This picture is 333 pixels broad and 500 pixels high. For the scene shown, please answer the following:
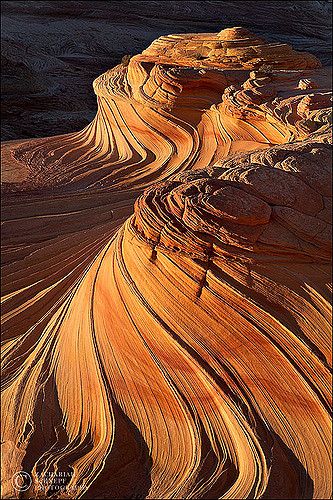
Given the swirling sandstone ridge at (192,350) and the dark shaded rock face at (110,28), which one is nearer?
the swirling sandstone ridge at (192,350)

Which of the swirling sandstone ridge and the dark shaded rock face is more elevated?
the dark shaded rock face

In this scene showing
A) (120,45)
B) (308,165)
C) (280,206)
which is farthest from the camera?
(120,45)

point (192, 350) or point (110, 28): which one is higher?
point (110, 28)

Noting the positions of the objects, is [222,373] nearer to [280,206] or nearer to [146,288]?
[146,288]

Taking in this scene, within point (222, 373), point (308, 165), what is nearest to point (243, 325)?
point (222, 373)

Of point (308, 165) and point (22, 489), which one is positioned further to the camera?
point (308, 165)

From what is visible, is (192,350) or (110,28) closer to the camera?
(192,350)

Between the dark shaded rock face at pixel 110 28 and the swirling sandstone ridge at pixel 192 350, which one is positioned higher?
the dark shaded rock face at pixel 110 28

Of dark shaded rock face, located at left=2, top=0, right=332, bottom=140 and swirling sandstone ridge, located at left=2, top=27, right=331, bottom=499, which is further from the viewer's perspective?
dark shaded rock face, located at left=2, top=0, right=332, bottom=140
